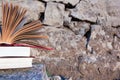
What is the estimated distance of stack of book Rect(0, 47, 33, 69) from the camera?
89cm

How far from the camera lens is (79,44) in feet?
4.93

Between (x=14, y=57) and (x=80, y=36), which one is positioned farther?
(x=80, y=36)

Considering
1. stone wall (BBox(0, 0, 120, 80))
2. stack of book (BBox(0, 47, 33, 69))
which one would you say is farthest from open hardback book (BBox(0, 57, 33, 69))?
stone wall (BBox(0, 0, 120, 80))

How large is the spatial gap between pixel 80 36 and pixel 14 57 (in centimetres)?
67

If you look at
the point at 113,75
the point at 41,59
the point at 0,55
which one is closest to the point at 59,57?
the point at 41,59

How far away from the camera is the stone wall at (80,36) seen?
1.46 meters

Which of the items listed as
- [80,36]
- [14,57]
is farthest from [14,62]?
[80,36]

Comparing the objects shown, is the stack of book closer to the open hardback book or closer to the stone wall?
the open hardback book

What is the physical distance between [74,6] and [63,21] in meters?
0.11

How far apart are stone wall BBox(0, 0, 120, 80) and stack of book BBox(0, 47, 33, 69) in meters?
0.50

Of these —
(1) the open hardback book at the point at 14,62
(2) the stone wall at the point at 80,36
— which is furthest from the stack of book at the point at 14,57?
(2) the stone wall at the point at 80,36

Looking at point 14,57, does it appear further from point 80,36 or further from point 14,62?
point 80,36

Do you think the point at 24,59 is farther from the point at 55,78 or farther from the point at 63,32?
the point at 63,32

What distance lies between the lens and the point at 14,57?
35.6 inches
